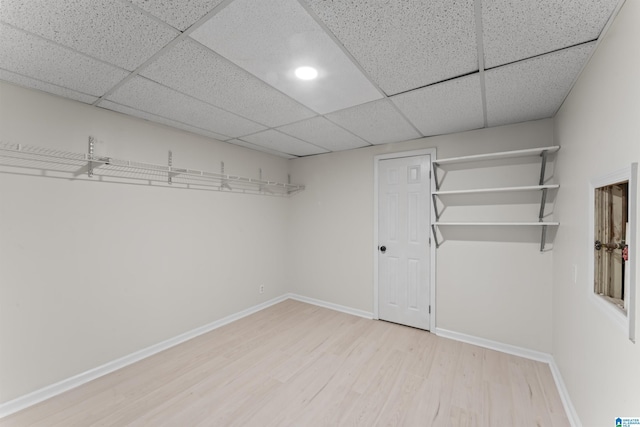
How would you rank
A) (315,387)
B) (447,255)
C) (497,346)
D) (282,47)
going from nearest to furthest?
(282,47), (315,387), (497,346), (447,255)

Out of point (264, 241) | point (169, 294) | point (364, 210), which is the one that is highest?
point (364, 210)

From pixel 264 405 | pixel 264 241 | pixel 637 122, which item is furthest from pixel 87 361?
pixel 637 122

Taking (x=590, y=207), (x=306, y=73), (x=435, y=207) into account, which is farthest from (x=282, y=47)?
(x=435, y=207)

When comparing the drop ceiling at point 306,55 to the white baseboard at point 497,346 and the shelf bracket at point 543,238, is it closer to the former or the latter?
the shelf bracket at point 543,238

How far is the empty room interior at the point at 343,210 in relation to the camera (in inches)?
52.2

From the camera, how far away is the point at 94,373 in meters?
2.32

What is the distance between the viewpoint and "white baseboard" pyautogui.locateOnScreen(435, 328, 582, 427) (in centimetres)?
188

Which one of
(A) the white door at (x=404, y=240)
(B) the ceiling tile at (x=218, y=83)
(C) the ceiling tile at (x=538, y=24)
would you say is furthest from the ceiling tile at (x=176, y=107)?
(C) the ceiling tile at (x=538, y=24)

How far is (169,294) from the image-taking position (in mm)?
2908

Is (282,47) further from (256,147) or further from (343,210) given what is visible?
(343,210)

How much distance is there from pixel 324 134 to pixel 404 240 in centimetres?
169

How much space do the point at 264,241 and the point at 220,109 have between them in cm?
216

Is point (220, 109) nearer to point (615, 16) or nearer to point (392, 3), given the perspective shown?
point (392, 3)

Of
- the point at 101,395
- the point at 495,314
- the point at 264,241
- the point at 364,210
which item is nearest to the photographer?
the point at 101,395
